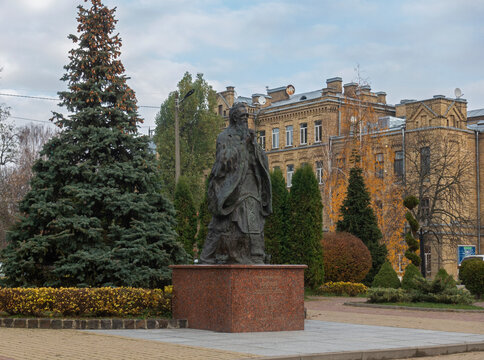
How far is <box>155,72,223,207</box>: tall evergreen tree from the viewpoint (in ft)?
165

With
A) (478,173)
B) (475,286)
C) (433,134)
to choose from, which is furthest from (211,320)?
(478,173)

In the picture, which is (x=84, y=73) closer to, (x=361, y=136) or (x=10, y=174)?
(x=361, y=136)

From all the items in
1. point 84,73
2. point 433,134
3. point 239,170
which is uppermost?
point 433,134

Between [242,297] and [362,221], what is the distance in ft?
70.2

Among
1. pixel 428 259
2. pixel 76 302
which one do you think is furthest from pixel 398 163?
pixel 76 302

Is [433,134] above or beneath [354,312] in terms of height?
above

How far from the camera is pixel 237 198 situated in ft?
45.4

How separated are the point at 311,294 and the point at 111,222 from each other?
13.8 meters

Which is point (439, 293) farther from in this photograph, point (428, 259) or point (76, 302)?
point (428, 259)

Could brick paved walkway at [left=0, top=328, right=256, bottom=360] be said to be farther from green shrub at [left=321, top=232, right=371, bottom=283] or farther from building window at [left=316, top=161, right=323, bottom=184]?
building window at [left=316, top=161, right=323, bottom=184]

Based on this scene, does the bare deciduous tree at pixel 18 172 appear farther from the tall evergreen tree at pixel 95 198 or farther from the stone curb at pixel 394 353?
the stone curb at pixel 394 353

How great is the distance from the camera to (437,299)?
22.6 metres

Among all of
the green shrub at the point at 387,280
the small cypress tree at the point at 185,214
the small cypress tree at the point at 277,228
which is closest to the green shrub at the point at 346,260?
the small cypress tree at the point at 277,228

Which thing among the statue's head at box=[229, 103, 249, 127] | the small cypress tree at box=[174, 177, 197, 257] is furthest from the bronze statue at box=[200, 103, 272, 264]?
the small cypress tree at box=[174, 177, 197, 257]
